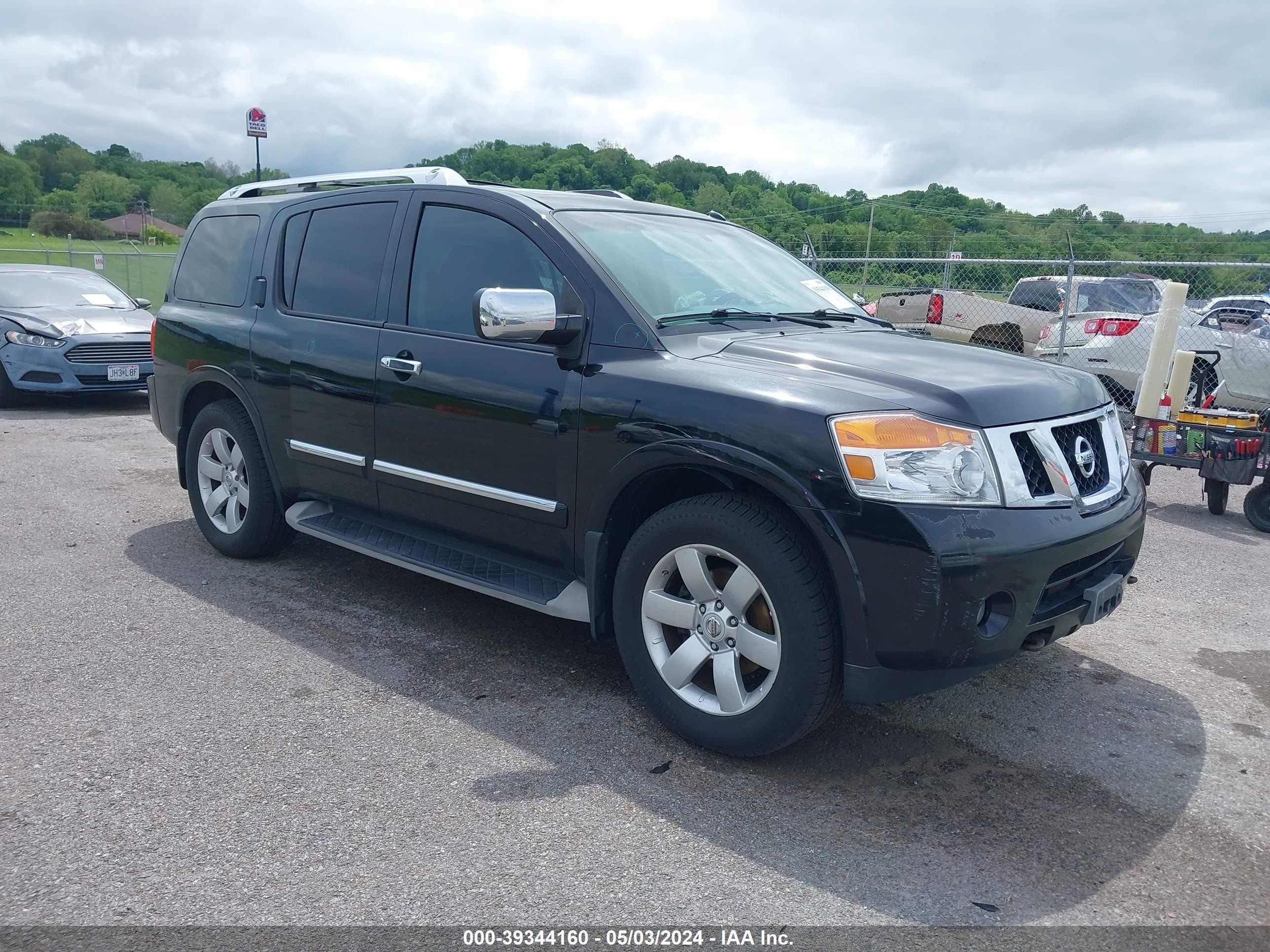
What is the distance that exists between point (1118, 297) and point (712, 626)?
534 inches

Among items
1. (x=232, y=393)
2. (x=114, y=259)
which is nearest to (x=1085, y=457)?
(x=232, y=393)

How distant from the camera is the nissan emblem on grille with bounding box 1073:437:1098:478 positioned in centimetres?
333

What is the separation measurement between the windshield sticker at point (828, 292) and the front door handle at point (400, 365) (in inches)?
70.4

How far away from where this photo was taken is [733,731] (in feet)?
10.5

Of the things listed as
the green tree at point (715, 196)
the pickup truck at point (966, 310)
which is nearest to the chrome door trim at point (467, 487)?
the pickup truck at point (966, 310)

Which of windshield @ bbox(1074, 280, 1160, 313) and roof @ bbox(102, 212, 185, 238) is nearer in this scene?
windshield @ bbox(1074, 280, 1160, 313)

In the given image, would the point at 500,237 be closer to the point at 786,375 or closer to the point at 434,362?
the point at 434,362

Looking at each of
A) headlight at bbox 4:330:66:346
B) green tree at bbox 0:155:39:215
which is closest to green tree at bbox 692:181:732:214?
headlight at bbox 4:330:66:346

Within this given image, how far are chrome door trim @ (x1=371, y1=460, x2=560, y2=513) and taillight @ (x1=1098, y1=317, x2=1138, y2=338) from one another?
1023 centimetres

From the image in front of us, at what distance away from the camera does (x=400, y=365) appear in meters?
4.19

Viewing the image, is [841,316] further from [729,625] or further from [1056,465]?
[729,625]

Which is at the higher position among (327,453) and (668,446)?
(668,446)

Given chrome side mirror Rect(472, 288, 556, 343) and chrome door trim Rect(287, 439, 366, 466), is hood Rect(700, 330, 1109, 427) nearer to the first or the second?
chrome side mirror Rect(472, 288, 556, 343)

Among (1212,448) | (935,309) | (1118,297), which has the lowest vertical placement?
(1212,448)
